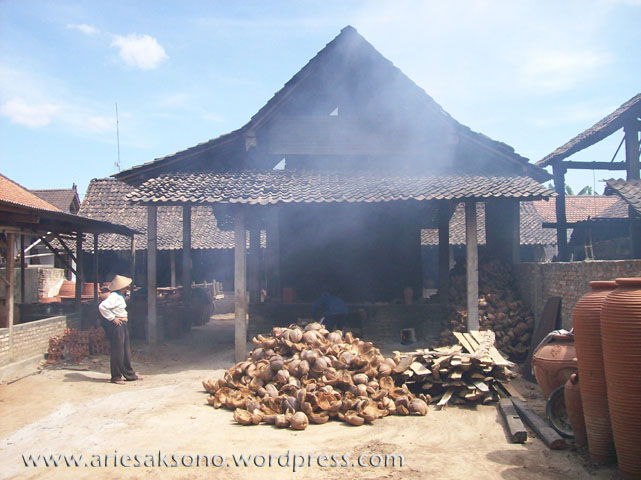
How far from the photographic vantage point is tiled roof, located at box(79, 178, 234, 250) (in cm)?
2042

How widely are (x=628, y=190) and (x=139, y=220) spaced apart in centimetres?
1818

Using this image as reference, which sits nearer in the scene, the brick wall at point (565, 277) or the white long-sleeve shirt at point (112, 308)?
the brick wall at point (565, 277)

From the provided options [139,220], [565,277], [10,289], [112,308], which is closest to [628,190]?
[565,277]

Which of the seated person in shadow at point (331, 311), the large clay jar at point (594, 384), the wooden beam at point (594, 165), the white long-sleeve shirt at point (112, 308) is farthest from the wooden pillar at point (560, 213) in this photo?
the white long-sleeve shirt at point (112, 308)

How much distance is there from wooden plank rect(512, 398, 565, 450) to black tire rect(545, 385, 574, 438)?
98 mm

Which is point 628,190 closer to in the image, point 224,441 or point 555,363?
point 555,363

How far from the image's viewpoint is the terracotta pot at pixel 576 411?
5.04m

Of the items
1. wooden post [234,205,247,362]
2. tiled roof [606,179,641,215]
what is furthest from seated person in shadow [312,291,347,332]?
tiled roof [606,179,641,215]

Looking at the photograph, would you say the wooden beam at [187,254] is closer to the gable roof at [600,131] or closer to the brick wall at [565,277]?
the brick wall at [565,277]

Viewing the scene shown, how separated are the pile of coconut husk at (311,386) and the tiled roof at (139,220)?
512 inches

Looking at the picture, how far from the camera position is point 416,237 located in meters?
13.3

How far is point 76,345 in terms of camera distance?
11.0 m

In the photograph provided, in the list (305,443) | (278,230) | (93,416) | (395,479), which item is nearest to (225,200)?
(278,230)

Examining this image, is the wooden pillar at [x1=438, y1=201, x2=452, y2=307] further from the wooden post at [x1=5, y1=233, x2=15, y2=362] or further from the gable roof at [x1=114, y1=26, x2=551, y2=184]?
the wooden post at [x1=5, y1=233, x2=15, y2=362]
